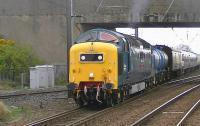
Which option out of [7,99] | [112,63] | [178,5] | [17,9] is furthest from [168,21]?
[112,63]

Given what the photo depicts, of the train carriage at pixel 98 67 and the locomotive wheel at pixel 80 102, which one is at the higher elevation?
the train carriage at pixel 98 67

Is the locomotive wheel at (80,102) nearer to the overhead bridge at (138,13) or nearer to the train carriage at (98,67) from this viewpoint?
the train carriage at (98,67)

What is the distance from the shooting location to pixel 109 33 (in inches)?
826

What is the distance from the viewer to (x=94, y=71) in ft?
65.5

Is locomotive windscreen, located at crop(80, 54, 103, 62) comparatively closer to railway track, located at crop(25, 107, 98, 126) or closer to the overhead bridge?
railway track, located at crop(25, 107, 98, 126)

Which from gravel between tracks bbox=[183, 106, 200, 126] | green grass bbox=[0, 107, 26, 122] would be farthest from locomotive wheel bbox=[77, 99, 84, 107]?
gravel between tracks bbox=[183, 106, 200, 126]

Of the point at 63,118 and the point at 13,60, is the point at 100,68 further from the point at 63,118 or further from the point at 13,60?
the point at 13,60

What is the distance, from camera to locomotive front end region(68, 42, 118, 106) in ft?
65.2

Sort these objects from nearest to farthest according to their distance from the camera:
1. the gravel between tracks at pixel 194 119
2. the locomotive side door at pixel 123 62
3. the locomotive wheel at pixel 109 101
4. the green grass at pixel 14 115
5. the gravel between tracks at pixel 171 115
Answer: the gravel between tracks at pixel 194 119 → the gravel between tracks at pixel 171 115 → the green grass at pixel 14 115 → the locomotive wheel at pixel 109 101 → the locomotive side door at pixel 123 62

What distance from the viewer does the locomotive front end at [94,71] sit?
19859 mm

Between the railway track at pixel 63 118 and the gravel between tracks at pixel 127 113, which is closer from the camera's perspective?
the railway track at pixel 63 118

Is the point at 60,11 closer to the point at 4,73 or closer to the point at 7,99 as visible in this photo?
the point at 4,73

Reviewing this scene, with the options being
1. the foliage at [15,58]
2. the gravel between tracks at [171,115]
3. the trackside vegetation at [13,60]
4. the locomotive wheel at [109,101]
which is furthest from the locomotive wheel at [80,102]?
the foliage at [15,58]

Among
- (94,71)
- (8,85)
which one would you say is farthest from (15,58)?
(94,71)
